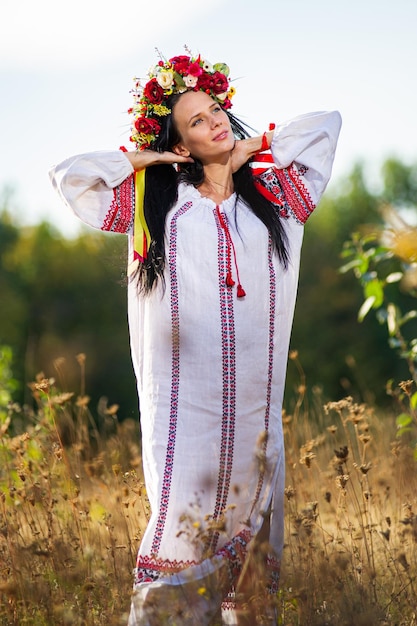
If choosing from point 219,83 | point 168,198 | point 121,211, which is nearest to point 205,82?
point 219,83

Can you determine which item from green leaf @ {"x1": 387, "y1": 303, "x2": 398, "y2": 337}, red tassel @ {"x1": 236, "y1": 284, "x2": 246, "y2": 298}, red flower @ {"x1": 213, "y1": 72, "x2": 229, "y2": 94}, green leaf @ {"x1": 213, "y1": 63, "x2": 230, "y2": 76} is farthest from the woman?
green leaf @ {"x1": 387, "y1": 303, "x2": 398, "y2": 337}

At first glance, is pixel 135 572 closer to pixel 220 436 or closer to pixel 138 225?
pixel 220 436

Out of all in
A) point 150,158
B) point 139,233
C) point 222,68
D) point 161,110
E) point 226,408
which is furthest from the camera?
point 222,68

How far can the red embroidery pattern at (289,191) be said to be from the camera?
334 centimetres

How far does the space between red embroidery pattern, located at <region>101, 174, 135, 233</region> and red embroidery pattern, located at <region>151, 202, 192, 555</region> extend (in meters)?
0.16

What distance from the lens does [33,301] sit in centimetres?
1925

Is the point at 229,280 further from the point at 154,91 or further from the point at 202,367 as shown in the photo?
the point at 154,91

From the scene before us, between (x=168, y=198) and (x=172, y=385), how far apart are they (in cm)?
64

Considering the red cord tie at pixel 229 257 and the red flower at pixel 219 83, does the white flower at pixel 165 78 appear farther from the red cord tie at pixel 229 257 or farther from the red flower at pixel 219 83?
the red cord tie at pixel 229 257

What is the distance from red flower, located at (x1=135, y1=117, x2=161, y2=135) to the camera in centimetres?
342

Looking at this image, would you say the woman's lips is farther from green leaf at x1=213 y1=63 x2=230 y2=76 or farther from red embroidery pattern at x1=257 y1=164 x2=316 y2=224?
green leaf at x1=213 y1=63 x2=230 y2=76

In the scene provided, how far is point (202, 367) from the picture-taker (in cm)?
309

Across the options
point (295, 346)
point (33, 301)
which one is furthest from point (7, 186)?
point (295, 346)

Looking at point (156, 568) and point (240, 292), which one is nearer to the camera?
point (156, 568)
